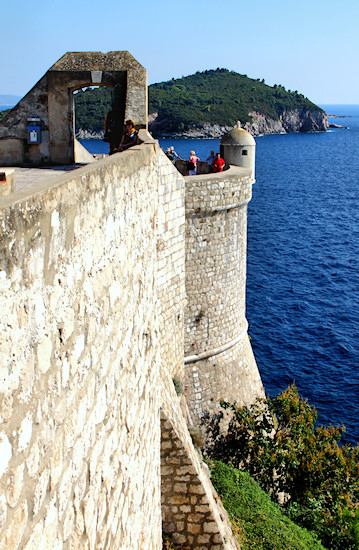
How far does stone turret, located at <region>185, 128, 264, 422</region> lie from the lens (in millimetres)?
12422

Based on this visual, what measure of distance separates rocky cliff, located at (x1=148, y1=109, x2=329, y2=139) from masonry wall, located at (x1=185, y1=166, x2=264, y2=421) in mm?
110623

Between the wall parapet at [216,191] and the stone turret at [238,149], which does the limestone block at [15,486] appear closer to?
the wall parapet at [216,191]

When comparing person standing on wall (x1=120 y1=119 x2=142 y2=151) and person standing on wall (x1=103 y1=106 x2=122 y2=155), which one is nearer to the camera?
person standing on wall (x1=120 y1=119 x2=142 y2=151)

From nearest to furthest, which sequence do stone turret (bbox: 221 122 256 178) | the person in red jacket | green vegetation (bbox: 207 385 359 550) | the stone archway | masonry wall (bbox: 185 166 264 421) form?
1. the stone archway
2. masonry wall (bbox: 185 166 264 421)
3. green vegetation (bbox: 207 385 359 550)
4. the person in red jacket
5. stone turret (bbox: 221 122 256 178)

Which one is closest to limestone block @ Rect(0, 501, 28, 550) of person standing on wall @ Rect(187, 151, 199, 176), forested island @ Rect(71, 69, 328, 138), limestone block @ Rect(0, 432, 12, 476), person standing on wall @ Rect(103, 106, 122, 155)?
limestone block @ Rect(0, 432, 12, 476)

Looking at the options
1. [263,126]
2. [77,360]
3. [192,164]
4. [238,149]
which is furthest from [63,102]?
[263,126]

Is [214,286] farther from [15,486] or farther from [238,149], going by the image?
[15,486]

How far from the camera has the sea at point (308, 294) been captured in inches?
886

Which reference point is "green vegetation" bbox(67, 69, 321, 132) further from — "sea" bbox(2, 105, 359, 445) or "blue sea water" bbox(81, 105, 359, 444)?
"sea" bbox(2, 105, 359, 445)

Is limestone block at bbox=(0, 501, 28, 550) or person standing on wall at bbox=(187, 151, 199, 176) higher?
person standing on wall at bbox=(187, 151, 199, 176)

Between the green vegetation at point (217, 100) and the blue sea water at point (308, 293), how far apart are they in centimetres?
6982

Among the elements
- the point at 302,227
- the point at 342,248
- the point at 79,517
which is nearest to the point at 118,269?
the point at 79,517

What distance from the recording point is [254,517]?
11016mm

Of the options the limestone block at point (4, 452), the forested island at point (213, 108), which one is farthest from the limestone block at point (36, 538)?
the forested island at point (213, 108)
